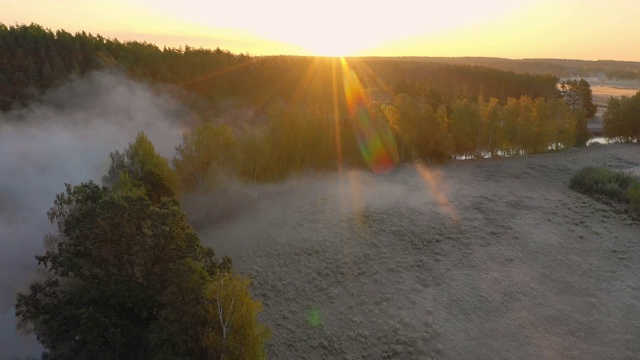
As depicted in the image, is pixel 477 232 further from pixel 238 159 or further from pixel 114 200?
pixel 114 200

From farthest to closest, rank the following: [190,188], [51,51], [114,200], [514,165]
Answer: [51,51] → [514,165] → [190,188] → [114,200]

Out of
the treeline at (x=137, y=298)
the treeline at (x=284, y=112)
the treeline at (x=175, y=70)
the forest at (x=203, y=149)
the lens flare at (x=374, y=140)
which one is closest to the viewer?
the treeline at (x=137, y=298)

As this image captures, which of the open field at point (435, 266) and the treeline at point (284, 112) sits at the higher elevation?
the treeline at point (284, 112)

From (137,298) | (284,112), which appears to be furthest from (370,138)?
(137,298)

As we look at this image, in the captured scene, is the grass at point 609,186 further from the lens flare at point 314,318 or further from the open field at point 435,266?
the lens flare at point 314,318

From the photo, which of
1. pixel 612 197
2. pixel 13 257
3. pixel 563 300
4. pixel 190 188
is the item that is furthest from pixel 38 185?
pixel 612 197

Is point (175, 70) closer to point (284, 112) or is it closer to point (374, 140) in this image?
point (284, 112)

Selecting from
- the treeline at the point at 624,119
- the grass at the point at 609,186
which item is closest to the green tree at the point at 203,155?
the grass at the point at 609,186
